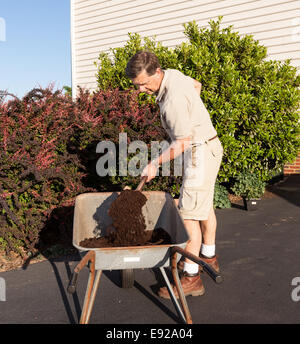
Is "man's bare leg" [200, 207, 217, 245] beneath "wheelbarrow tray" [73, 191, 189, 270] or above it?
beneath

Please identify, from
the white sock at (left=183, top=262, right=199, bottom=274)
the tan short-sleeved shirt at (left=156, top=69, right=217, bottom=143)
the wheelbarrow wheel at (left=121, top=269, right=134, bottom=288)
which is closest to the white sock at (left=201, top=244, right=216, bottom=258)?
the white sock at (left=183, top=262, right=199, bottom=274)

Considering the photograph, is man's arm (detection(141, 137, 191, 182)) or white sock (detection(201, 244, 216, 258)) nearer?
man's arm (detection(141, 137, 191, 182))

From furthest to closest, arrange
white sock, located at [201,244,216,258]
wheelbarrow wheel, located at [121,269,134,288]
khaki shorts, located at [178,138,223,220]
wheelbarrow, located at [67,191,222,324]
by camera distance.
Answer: white sock, located at [201,244,216,258], wheelbarrow wheel, located at [121,269,134,288], khaki shorts, located at [178,138,223,220], wheelbarrow, located at [67,191,222,324]

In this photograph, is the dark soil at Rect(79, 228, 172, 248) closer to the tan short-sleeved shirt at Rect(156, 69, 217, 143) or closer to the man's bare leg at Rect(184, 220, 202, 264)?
the man's bare leg at Rect(184, 220, 202, 264)

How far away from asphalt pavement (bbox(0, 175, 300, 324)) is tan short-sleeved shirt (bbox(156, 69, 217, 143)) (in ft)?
4.56

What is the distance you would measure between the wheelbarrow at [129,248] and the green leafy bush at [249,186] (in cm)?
316

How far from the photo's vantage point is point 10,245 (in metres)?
3.84

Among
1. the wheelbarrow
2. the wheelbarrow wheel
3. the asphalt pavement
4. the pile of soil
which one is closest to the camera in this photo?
the wheelbarrow

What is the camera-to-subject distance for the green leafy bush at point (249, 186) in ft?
19.0

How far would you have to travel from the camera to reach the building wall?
7.08 meters

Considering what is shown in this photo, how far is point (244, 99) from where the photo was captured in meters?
5.76

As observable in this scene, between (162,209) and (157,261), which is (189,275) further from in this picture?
(157,261)
